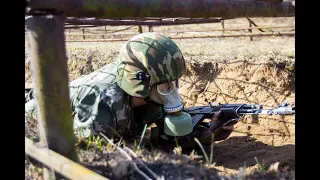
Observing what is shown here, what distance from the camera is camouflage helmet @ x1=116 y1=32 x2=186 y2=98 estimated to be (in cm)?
261

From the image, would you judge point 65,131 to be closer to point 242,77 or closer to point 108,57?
point 242,77

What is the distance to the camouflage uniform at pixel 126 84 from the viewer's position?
2.53m

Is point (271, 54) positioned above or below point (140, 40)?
below

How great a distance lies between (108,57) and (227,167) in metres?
2.70

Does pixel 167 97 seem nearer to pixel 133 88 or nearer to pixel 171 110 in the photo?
pixel 171 110

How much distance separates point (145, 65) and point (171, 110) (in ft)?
1.11

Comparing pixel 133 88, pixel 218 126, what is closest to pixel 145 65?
pixel 133 88

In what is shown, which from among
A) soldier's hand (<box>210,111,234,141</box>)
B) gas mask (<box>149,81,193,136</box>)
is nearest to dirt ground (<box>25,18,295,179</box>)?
soldier's hand (<box>210,111,234,141</box>)

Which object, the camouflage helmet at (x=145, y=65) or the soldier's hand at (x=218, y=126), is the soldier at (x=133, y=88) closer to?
the camouflage helmet at (x=145, y=65)

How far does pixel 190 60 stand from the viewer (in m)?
5.04

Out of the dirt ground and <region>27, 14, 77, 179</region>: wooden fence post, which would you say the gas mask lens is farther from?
<region>27, 14, 77, 179</region>: wooden fence post
